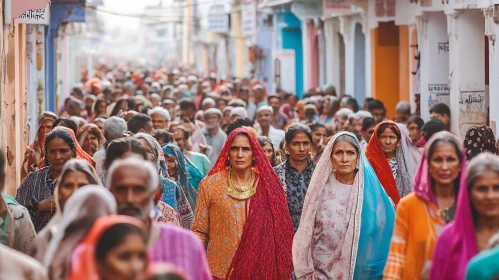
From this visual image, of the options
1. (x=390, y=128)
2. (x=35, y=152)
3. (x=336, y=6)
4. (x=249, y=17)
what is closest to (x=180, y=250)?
(x=390, y=128)

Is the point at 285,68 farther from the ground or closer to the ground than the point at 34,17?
closer to the ground

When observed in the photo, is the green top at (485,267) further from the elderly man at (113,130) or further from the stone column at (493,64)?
the stone column at (493,64)

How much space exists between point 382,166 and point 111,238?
18.3ft

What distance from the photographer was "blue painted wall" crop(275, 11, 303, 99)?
34.7 m

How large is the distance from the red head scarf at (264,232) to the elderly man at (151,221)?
2829 millimetres

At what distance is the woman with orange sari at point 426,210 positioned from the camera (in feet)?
20.8

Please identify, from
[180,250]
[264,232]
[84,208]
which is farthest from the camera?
[264,232]

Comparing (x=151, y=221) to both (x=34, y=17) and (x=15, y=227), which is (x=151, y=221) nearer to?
(x=15, y=227)

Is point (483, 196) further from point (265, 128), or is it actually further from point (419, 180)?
point (265, 128)

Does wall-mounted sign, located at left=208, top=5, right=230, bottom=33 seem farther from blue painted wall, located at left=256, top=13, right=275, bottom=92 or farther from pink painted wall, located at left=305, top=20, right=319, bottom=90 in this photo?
pink painted wall, located at left=305, top=20, right=319, bottom=90

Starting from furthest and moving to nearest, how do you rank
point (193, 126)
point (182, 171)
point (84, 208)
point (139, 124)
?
point (193, 126) < point (139, 124) < point (182, 171) < point (84, 208)

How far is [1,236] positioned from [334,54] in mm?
22341

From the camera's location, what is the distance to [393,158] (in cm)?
1023

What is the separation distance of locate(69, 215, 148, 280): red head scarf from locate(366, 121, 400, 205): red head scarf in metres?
5.21
